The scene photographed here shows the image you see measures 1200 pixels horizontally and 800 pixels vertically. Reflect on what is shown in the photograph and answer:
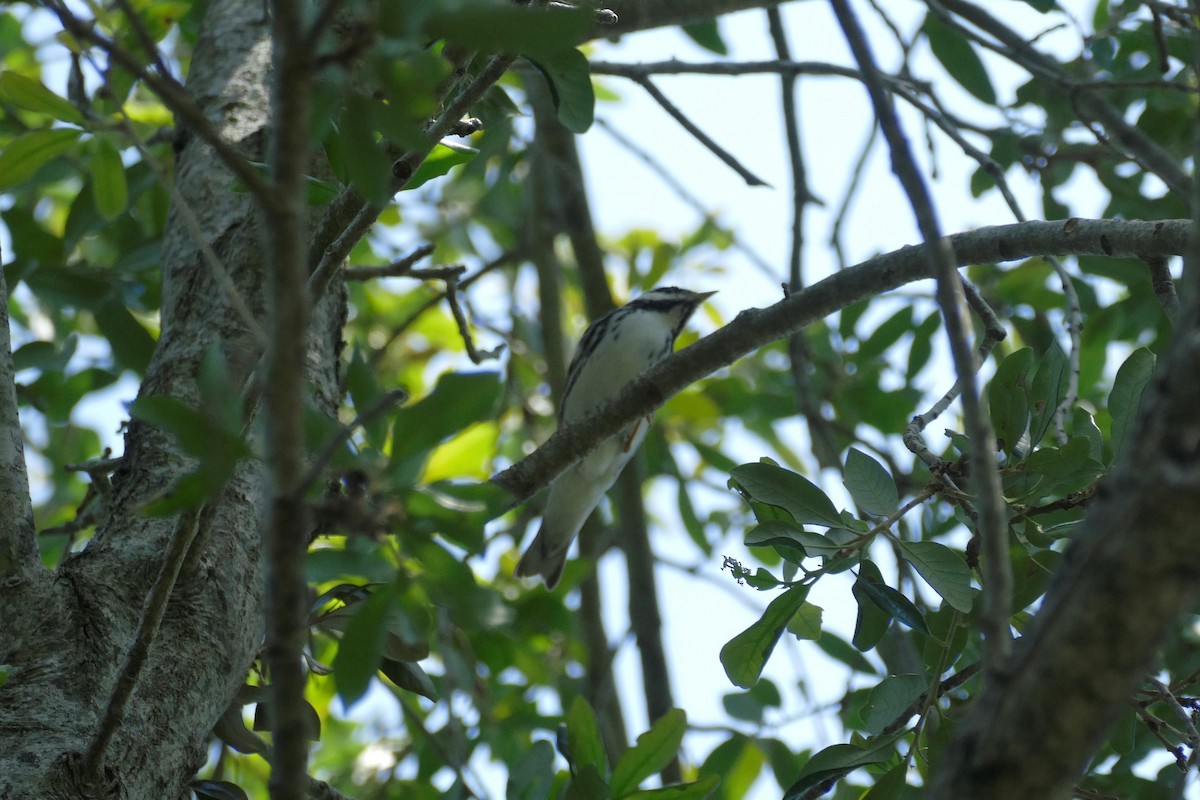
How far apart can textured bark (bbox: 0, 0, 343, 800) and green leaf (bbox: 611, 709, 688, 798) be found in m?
0.72

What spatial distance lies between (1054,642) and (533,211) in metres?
4.16

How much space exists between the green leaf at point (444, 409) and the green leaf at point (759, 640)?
90 cm

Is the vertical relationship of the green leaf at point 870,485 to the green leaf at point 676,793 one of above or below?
above

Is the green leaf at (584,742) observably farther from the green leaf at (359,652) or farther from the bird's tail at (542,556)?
the bird's tail at (542,556)

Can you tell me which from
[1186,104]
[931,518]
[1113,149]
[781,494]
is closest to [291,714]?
[781,494]

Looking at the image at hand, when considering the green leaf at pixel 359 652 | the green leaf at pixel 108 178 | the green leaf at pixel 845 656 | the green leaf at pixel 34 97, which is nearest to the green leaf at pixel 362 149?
the green leaf at pixel 359 652

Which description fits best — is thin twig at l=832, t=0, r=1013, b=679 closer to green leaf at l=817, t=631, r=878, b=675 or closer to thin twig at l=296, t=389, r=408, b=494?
thin twig at l=296, t=389, r=408, b=494

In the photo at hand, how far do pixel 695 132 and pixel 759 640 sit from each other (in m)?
1.43

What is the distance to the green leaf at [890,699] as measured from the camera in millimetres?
1951

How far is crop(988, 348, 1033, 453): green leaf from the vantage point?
6.74 ft

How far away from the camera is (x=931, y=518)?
3.03 m

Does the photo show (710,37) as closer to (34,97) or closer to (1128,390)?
(34,97)

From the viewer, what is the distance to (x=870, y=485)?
6.59ft

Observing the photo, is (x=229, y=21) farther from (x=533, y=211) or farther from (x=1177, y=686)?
(x=1177, y=686)
